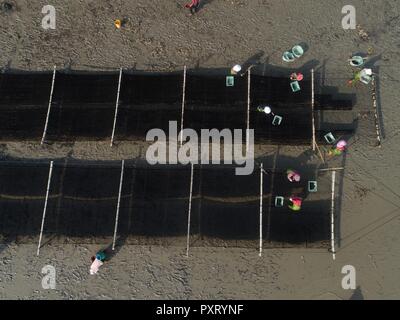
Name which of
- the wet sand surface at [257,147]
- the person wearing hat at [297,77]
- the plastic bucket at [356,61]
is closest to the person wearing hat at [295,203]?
the wet sand surface at [257,147]

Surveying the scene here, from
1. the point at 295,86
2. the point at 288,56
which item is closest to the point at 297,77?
the point at 295,86

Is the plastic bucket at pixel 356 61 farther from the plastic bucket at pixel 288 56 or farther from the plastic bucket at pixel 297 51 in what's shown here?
the plastic bucket at pixel 288 56

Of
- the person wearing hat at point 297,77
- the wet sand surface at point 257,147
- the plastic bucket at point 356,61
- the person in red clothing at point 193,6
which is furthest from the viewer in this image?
the person in red clothing at point 193,6

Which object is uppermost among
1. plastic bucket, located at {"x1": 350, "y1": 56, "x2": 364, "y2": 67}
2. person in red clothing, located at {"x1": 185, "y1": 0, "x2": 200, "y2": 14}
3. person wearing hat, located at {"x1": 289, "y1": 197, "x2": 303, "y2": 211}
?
person in red clothing, located at {"x1": 185, "y1": 0, "x2": 200, "y2": 14}

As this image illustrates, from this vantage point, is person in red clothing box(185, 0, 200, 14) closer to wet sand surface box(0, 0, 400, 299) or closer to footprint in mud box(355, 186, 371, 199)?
wet sand surface box(0, 0, 400, 299)

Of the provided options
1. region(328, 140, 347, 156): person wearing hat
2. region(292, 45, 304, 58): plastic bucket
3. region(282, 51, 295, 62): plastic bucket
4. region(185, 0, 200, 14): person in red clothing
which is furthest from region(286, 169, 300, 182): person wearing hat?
region(185, 0, 200, 14): person in red clothing

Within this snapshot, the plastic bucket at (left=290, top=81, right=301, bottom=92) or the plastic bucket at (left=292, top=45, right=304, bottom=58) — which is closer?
the plastic bucket at (left=290, top=81, right=301, bottom=92)

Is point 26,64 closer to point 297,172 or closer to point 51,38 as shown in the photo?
point 51,38

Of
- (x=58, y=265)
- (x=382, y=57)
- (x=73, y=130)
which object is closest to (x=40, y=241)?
(x=58, y=265)

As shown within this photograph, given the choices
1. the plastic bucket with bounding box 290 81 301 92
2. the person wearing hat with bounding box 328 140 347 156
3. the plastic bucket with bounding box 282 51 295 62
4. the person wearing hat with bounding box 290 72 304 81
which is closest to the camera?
the person wearing hat with bounding box 328 140 347 156
